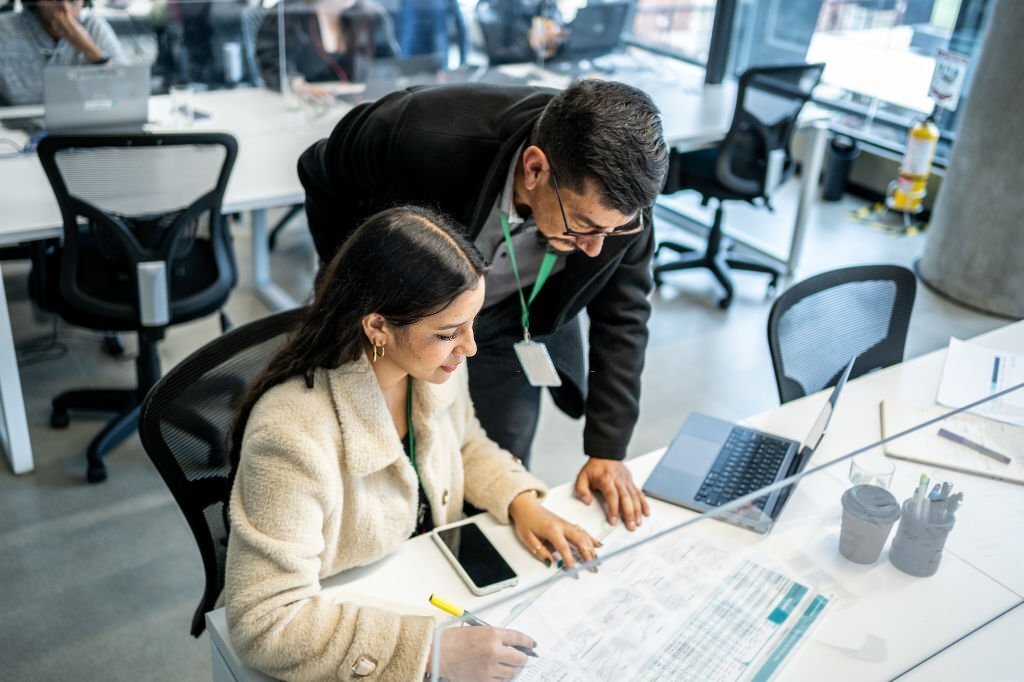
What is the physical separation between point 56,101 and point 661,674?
2.75 m

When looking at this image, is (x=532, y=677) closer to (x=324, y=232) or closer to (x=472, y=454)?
(x=472, y=454)

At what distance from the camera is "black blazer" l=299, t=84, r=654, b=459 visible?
176 cm

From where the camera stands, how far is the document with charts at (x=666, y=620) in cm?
128

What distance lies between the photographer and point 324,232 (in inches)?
78.3

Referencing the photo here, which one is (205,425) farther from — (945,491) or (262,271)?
(262,271)

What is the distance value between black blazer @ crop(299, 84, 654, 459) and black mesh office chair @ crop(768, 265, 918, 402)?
1.21 feet

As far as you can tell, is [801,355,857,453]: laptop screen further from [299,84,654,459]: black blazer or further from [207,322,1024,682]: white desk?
[299,84,654,459]: black blazer

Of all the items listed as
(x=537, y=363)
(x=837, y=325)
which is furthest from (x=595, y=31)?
(x=537, y=363)

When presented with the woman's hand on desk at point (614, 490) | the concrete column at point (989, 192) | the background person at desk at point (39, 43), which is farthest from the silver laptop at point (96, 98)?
the concrete column at point (989, 192)

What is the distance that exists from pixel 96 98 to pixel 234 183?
0.57m

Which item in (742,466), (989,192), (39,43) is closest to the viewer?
(742,466)

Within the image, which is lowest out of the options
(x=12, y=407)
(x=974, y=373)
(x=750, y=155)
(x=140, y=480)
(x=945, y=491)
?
(x=140, y=480)

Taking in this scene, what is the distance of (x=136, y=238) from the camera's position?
2.69m

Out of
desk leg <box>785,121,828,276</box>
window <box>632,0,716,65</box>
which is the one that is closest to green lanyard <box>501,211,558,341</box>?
desk leg <box>785,121,828,276</box>
